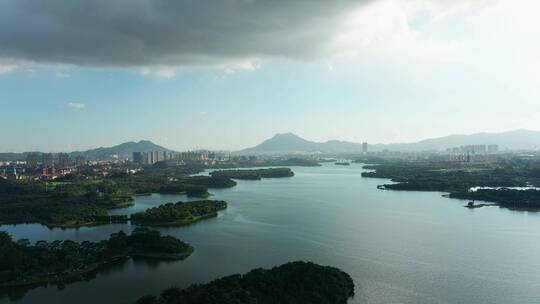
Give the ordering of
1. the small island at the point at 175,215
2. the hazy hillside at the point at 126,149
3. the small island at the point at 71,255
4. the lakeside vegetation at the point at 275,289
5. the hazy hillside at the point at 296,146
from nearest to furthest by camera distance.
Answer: the lakeside vegetation at the point at 275,289 → the small island at the point at 71,255 → the small island at the point at 175,215 → the hazy hillside at the point at 126,149 → the hazy hillside at the point at 296,146

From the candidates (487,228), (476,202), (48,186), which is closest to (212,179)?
(48,186)

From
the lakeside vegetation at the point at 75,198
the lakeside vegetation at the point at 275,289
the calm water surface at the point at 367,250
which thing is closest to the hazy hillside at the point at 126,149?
the lakeside vegetation at the point at 75,198

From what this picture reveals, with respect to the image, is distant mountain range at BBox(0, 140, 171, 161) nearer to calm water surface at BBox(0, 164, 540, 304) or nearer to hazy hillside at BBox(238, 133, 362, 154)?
hazy hillside at BBox(238, 133, 362, 154)

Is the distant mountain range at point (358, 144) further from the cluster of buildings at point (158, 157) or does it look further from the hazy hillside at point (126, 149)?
the cluster of buildings at point (158, 157)

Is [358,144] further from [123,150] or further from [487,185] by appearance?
[487,185]

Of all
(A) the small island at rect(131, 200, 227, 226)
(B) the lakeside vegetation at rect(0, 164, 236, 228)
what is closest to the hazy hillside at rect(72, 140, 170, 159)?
(B) the lakeside vegetation at rect(0, 164, 236, 228)

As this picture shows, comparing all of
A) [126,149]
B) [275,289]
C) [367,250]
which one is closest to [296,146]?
[126,149]
